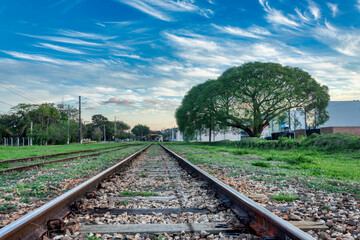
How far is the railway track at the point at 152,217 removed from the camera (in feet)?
7.72

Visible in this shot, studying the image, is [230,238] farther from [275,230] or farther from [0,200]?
[0,200]

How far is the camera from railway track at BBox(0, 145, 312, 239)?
7.72 feet

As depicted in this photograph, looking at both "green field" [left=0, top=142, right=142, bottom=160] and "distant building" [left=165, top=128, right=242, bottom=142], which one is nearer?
"green field" [left=0, top=142, right=142, bottom=160]

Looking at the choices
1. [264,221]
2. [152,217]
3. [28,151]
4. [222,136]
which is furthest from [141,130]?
[264,221]

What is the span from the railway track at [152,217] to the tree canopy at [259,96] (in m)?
25.4

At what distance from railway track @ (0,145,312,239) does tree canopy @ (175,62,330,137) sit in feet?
83.4

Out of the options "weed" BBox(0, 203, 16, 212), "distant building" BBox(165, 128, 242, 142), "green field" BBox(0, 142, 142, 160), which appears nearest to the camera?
"weed" BBox(0, 203, 16, 212)

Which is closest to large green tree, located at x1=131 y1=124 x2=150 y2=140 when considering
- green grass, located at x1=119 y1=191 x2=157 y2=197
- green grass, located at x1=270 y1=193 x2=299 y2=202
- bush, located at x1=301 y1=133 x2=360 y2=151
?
bush, located at x1=301 y1=133 x2=360 y2=151

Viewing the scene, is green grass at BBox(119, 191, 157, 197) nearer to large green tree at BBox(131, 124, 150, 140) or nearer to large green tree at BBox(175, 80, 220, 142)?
large green tree at BBox(175, 80, 220, 142)

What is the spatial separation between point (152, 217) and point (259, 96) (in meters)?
27.5

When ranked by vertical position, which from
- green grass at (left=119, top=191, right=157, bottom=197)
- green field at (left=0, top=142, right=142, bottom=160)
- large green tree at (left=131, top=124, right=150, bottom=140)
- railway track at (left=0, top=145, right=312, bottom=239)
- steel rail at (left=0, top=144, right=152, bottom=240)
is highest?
large green tree at (left=131, top=124, right=150, bottom=140)

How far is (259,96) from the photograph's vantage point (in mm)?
28781

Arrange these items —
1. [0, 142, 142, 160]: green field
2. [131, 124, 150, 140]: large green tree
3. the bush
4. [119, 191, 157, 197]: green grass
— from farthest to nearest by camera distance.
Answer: [131, 124, 150, 140]: large green tree → [0, 142, 142, 160]: green field → the bush → [119, 191, 157, 197]: green grass

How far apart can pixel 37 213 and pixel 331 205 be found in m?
3.36
